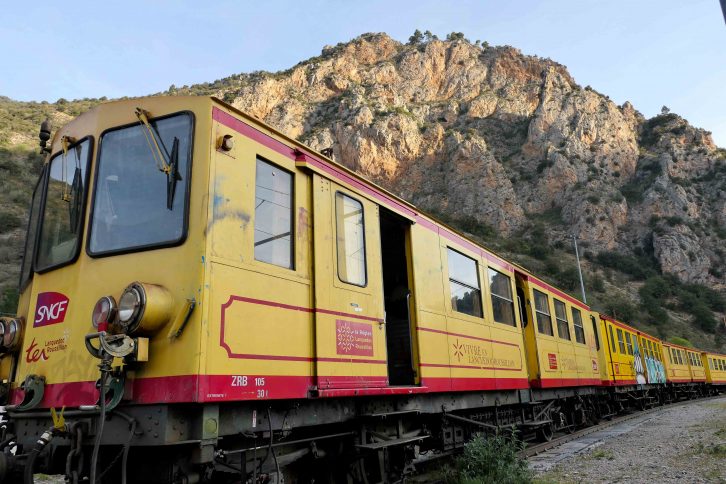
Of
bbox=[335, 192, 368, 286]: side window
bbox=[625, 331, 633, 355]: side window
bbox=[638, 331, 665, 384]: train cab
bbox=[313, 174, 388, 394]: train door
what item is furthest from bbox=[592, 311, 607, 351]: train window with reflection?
bbox=[335, 192, 368, 286]: side window

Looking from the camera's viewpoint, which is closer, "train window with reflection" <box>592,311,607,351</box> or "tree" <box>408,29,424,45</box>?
"train window with reflection" <box>592,311,607,351</box>

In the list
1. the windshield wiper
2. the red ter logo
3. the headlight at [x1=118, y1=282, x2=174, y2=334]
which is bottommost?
the red ter logo

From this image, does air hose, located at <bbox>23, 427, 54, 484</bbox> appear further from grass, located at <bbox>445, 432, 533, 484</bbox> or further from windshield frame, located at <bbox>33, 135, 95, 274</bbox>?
grass, located at <bbox>445, 432, 533, 484</bbox>

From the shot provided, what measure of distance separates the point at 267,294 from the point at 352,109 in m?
69.9

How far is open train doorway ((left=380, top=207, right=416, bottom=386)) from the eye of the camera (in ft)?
21.8

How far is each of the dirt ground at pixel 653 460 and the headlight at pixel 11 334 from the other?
5.77 m

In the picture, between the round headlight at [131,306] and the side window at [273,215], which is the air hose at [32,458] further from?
the side window at [273,215]

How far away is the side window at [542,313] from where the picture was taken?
33.7 feet

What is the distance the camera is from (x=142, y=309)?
3188mm

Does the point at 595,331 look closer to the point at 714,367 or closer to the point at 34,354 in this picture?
the point at 34,354

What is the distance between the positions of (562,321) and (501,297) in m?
4.03

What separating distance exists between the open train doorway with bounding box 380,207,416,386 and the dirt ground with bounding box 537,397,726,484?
2.17 meters

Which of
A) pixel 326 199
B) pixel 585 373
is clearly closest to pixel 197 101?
pixel 326 199

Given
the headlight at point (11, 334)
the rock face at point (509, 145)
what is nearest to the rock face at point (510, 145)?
the rock face at point (509, 145)
